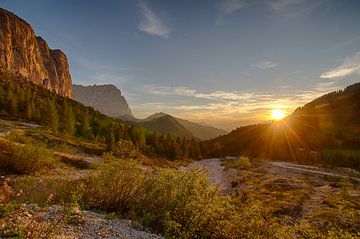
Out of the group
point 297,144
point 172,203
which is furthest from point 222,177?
point 297,144

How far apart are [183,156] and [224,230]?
333 ft

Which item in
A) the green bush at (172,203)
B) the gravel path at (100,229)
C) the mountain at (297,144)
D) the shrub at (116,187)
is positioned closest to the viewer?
the gravel path at (100,229)

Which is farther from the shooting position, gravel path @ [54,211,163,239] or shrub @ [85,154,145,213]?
shrub @ [85,154,145,213]

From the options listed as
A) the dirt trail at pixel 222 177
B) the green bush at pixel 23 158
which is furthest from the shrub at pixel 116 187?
the green bush at pixel 23 158

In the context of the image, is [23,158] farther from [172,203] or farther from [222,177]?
[222,177]

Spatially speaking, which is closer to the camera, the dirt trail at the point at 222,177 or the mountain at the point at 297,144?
the dirt trail at the point at 222,177

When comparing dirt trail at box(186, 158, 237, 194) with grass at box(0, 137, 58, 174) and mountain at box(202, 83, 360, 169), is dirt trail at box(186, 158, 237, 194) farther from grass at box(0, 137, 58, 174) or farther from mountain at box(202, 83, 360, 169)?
mountain at box(202, 83, 360, 169)

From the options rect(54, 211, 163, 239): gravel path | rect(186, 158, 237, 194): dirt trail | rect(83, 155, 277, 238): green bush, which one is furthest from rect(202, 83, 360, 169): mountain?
rect(54, 211, 163, 239): gravel path

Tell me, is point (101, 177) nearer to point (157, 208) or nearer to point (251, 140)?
point (157, 208)

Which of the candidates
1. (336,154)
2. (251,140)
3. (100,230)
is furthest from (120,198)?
(251,140)

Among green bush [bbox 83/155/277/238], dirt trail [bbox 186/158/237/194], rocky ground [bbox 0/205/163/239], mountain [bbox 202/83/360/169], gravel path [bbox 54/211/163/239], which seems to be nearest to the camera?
rocky ground [bbox 0/205/163/239]

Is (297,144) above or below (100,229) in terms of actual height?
below

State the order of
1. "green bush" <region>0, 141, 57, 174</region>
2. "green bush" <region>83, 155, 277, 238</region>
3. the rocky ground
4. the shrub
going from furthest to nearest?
"green bush" <region>0, 141, 57, 174</region>
the shrub
"green bush" <region>83, 155, 277, 238</region>
the rocky ground

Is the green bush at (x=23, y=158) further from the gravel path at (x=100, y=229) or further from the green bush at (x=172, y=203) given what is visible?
the gravel path at (x=100, y=229)
